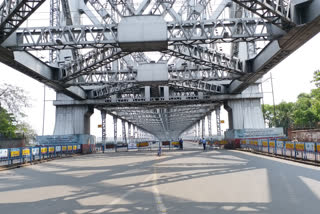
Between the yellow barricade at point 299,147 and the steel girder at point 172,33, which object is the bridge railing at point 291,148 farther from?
the steel girder at point 172,33

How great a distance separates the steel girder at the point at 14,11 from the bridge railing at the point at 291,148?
16997mm

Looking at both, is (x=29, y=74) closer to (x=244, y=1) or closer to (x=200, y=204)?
(x=244, y=1)

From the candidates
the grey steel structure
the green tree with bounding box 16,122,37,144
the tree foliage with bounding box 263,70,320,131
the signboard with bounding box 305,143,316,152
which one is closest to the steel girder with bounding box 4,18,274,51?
the grey steel structure

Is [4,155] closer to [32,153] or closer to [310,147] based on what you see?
[32,153]

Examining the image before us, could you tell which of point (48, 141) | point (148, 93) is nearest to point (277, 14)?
point (148, 93)

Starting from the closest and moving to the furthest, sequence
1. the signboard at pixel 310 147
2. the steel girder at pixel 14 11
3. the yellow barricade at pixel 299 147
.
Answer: the steel girder at pixel 14 11
the signboard at pixel 310 147
the yellow barricade at pixel 299 147

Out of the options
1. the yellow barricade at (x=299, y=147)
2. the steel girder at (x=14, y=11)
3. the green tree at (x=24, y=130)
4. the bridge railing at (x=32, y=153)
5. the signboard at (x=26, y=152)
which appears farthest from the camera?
the green tree at (x=24, y=130)

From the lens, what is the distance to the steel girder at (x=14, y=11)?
41.2 ft

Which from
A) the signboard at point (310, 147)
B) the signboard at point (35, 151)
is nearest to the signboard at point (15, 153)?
the signboard at point (35, 151)

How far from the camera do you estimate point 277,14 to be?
13234mm

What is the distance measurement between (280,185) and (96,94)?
29.4m

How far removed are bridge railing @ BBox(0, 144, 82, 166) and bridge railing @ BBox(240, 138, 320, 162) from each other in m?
20.4

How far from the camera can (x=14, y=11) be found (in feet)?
41.8

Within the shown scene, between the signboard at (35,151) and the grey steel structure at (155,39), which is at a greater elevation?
the grey steel structure at (155,39)
